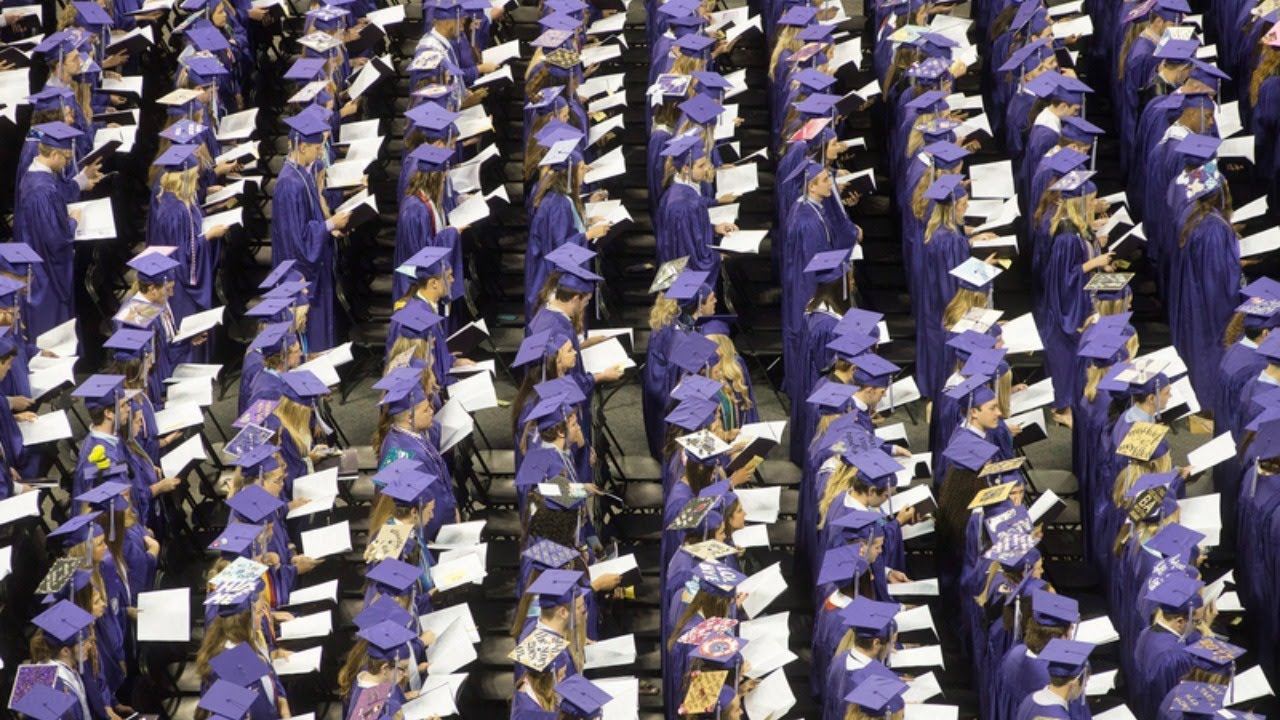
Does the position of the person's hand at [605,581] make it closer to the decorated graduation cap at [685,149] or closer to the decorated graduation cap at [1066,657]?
the decorated graduation cap at [1066,657]

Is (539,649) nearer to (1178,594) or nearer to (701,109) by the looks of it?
(1178,594)

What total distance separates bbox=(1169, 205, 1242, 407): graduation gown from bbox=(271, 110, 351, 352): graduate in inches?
214

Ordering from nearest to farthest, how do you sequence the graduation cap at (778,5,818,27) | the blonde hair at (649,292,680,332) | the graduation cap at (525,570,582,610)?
the graduation cap at (525,570,582,610) < the blonde hair at (649,292,680,332) < the graduation cap at (778,5,818,27)

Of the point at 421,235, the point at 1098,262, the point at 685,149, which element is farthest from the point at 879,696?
the point at 421,235

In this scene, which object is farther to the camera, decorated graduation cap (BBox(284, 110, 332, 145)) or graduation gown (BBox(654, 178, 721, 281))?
decorated graduation cap (BBox(284, 110, 332, 145))

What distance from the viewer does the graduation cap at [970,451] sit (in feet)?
38.7

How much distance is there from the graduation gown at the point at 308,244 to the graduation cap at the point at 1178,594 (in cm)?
595

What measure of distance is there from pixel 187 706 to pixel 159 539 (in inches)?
43.1

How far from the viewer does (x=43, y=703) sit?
10.8 metres

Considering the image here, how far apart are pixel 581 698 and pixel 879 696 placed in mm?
1432

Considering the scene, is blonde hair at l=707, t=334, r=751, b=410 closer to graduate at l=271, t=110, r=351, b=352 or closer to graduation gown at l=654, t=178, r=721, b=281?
graduation gown at l=654, t=178, r=721, b=281

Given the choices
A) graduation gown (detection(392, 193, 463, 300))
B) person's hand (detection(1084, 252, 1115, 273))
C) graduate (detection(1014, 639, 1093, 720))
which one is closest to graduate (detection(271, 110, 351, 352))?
graduation gown (detection(392, 193, 463, 300))

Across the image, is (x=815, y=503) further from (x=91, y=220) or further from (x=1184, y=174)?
(x=91, y=220)

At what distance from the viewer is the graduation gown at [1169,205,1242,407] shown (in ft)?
43.7
